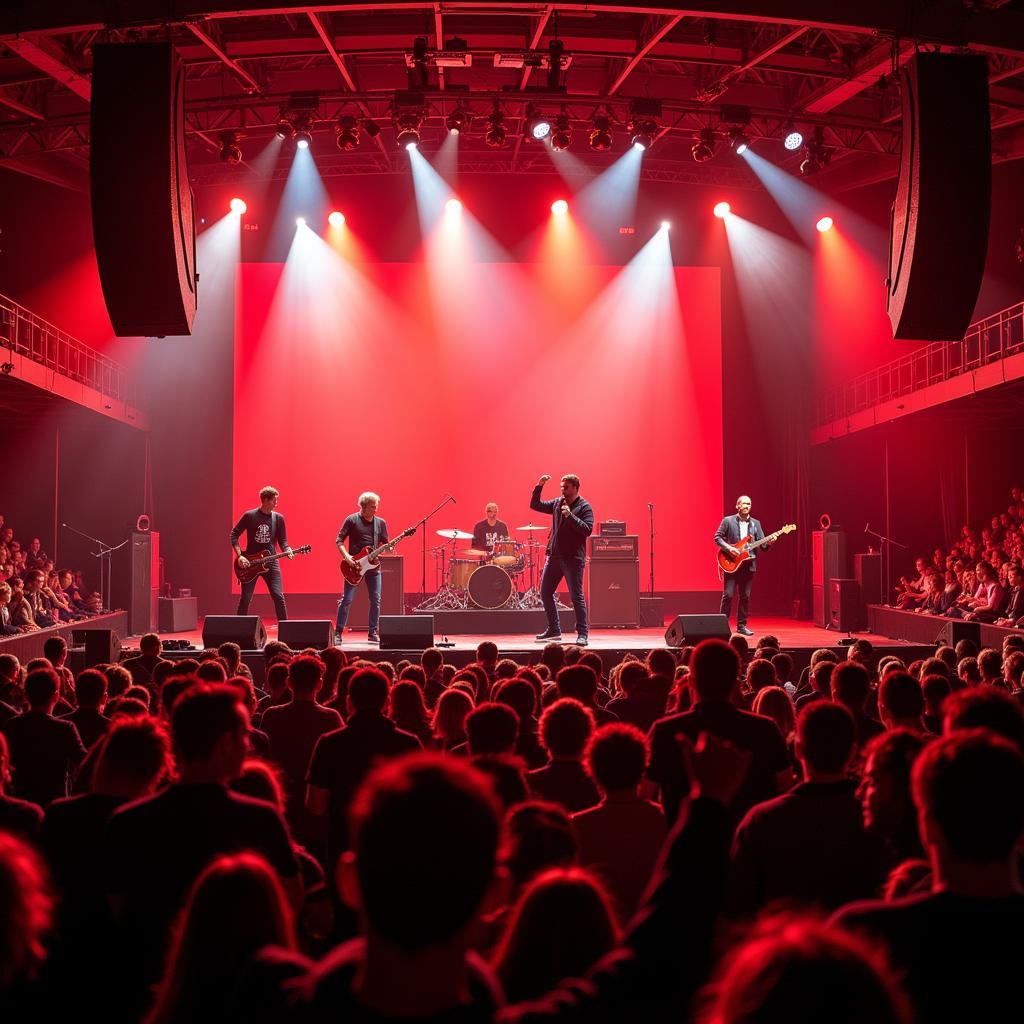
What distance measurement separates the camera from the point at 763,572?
18.1m

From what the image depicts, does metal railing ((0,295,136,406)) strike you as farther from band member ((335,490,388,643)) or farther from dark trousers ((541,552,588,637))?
dark trousers ((541,552,588,637))

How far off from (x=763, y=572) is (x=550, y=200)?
7.16 meters

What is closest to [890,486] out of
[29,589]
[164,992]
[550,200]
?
[550,200]

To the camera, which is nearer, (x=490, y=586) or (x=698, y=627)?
(x=698, y=627)

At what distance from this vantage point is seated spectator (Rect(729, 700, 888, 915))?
2.41 metres

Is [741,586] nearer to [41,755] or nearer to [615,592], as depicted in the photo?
[615,592]

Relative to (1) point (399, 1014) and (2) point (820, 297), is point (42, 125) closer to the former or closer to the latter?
(2) point (820, 297)

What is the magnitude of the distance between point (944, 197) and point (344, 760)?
510 cm

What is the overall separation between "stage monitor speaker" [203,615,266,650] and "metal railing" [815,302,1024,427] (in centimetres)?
867

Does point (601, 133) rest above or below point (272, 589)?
above

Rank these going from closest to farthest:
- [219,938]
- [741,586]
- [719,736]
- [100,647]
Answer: [219,938], [719,736], [100,647], [741,586]

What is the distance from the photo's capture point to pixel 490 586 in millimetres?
13086

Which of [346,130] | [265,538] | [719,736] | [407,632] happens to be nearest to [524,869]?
[719,736]

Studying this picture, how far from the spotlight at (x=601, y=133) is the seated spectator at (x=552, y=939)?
38.4 ft
